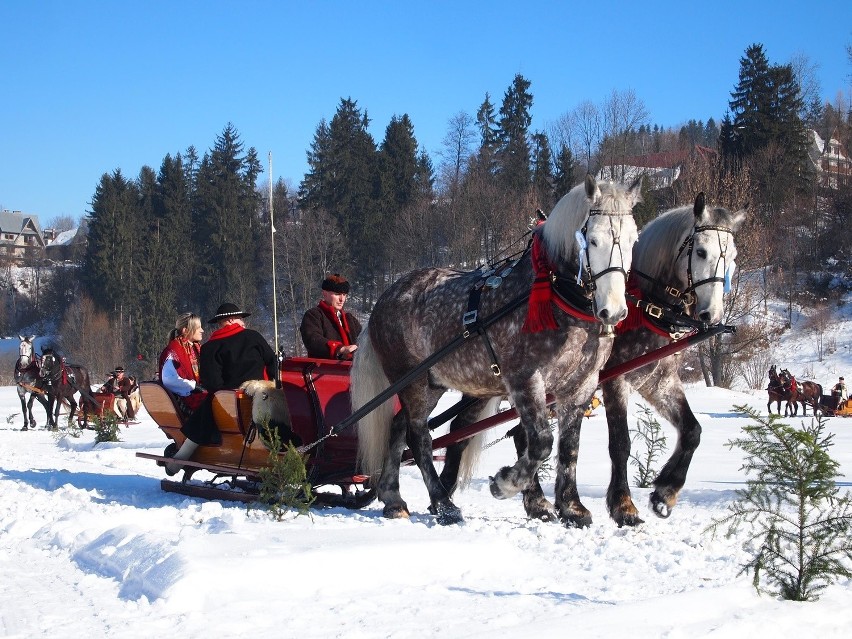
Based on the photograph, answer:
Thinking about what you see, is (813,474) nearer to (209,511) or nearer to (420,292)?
(420,292)

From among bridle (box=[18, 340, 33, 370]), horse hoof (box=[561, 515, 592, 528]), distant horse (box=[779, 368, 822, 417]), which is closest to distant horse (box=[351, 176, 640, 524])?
horse hoof (box=[561, 515, 592, 528])

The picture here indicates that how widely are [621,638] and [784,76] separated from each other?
1836 inches

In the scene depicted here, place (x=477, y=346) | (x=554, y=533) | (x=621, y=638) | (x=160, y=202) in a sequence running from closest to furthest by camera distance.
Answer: (x=621, y=638)
(x=554, y=533)
(x=477, y=346)
(x=160, y=202)

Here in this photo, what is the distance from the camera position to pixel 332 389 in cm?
750

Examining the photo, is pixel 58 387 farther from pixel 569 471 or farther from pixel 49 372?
pixel 569 471

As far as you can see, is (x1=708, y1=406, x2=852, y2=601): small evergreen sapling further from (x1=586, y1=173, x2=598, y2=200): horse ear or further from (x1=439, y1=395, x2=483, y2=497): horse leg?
(x1=439, y1=395, x2=483, y2=497): horse leg

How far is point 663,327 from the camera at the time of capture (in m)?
6.26

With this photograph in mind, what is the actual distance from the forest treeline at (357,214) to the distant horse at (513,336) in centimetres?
2821

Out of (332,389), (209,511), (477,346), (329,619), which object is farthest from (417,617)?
(332,389)

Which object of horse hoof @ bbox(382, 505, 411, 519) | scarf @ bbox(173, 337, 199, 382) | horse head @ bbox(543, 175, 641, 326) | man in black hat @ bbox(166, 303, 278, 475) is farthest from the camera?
scarf @ bbox(173, 337, 199, 382)

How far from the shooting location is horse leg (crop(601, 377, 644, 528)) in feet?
20.7

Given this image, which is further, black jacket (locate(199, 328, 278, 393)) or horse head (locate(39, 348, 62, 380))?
horse head (locate(39, 348, 62, 380))

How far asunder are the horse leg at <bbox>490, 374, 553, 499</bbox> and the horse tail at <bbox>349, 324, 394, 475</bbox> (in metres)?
1.47

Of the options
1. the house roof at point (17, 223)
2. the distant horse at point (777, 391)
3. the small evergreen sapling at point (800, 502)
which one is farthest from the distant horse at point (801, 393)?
the house roof at point (17, 223)
